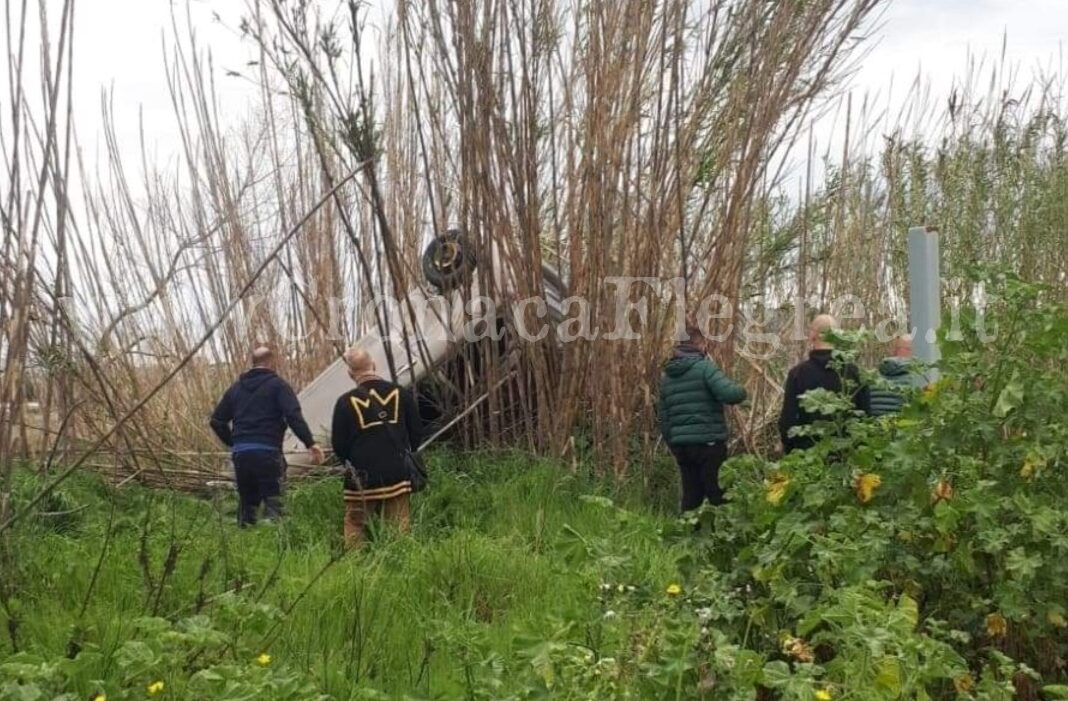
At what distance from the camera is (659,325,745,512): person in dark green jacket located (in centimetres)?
551

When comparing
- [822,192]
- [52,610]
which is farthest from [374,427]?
[822,192]

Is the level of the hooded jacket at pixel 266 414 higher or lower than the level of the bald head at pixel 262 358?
lower

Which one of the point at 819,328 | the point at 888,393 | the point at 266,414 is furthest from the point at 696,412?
the point at 266,414

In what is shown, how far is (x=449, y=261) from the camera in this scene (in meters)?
6.39

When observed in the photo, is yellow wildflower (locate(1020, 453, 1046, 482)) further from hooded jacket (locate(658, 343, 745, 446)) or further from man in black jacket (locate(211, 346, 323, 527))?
man in black jacket (locate(211, 346, 323, 527))

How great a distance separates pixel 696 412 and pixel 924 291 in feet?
5.14

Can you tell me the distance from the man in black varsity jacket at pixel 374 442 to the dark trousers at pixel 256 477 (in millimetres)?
663

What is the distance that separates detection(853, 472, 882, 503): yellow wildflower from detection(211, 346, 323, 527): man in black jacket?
3489mm

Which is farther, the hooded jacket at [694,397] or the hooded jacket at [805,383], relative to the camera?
the hooded jacket at [694,397]

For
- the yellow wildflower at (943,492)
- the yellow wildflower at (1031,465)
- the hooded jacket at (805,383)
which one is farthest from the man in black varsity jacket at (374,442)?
the yellow wildflower at (1031,465)

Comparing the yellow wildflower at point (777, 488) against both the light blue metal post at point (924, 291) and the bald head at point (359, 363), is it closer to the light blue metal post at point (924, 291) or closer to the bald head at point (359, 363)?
the light blue metal post at point (924, 291)

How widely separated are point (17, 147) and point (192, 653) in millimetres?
1357

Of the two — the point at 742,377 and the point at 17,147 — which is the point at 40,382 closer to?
the point at 17,147

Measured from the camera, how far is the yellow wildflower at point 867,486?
2.94 metres
